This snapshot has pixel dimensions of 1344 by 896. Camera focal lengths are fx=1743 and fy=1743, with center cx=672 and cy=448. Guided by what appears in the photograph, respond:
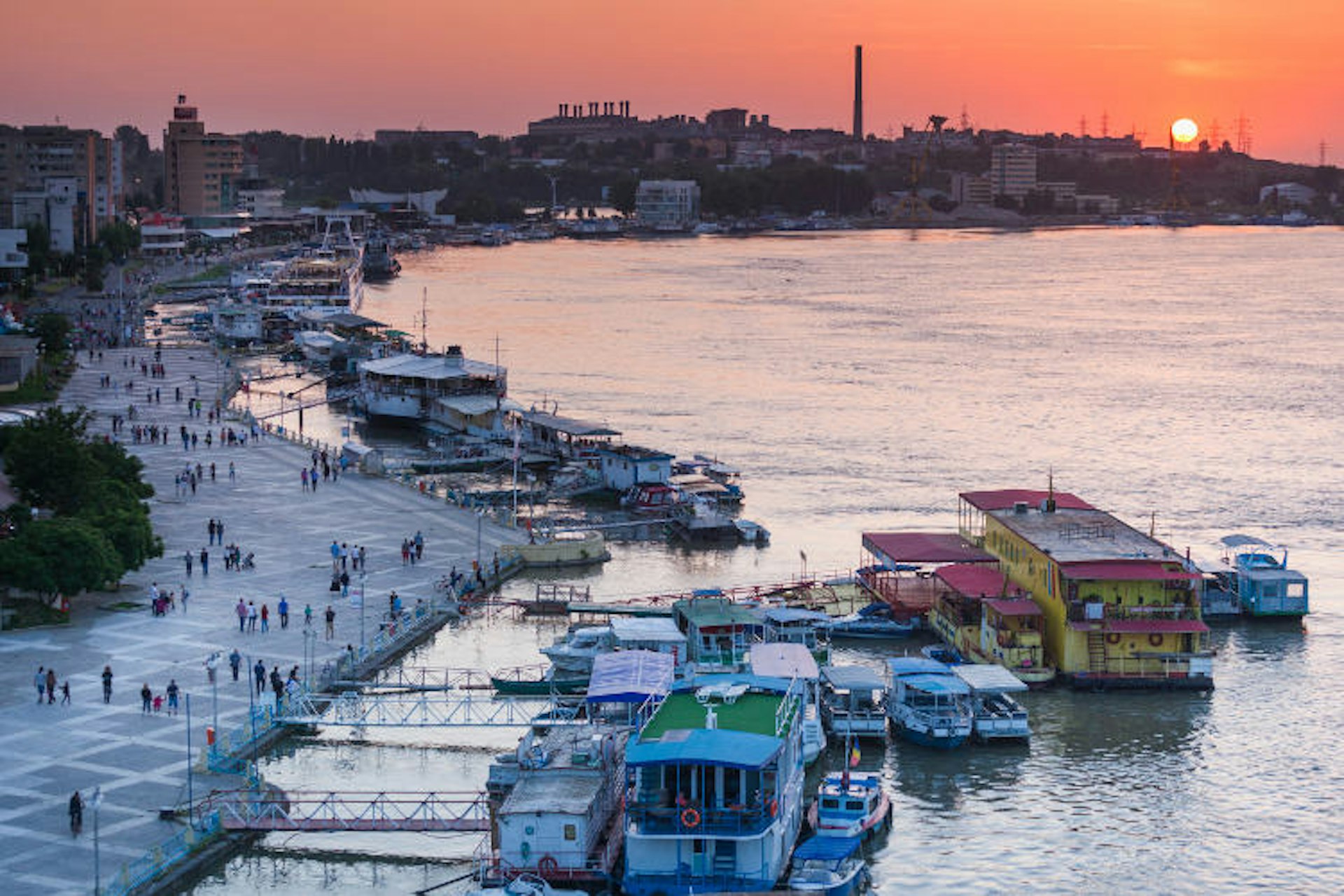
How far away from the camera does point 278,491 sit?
31.8 m

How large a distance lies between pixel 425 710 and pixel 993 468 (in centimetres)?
2095

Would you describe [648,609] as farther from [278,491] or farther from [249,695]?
[278,491]

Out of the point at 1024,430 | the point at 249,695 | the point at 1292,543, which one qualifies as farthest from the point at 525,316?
the point at 249,695

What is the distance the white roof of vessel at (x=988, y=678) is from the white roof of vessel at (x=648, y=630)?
11.2 feet

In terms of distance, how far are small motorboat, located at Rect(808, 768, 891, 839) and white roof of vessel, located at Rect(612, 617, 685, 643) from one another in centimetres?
409

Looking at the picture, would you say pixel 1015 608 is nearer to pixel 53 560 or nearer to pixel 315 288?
pixel 53 560

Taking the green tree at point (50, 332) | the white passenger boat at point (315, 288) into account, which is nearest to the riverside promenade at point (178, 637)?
the green tree at point (50, 332)

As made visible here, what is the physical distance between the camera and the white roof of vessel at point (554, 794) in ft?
49.6

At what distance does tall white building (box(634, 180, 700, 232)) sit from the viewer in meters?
160

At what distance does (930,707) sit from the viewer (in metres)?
19.7

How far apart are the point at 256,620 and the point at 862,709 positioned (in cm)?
810

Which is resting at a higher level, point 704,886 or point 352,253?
point 352,253

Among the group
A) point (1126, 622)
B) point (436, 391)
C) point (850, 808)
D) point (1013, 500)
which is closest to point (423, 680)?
point (850, 808)

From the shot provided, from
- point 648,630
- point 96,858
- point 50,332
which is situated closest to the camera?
point 96,858
